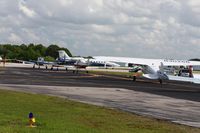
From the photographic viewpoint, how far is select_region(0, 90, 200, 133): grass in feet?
44.7

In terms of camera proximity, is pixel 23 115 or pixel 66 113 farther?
pixel 66 113

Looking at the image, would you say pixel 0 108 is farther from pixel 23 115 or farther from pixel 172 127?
pixel 172 127

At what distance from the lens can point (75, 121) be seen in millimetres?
15891

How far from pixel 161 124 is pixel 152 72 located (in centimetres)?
4434

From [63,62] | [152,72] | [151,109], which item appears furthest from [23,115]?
[63,62]

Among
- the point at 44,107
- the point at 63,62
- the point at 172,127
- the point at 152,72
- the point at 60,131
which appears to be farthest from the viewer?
the point at 63,62

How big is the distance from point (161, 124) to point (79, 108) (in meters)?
5.26

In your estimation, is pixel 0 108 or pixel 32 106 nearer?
pixel 0 108

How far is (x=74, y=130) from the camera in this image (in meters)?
13.4

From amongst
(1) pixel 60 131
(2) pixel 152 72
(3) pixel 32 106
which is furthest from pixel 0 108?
(2) pixel 152 72

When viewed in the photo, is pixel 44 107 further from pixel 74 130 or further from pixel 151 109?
pixel 74 130

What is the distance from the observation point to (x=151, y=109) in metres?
22.9

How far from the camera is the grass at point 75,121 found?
13.6 metres

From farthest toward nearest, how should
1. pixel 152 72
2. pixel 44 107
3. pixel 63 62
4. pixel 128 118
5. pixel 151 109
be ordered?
pixel 63 62 < pixel 152 72 < pixel 151 109 < pixel 44 107 < pixel 128 118
